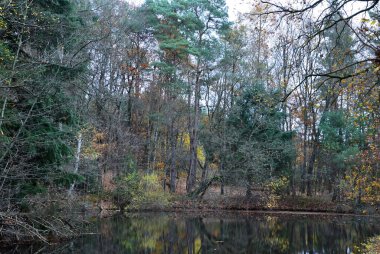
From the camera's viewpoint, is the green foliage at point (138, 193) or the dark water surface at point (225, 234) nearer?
the dark water surface at point (225, 234)

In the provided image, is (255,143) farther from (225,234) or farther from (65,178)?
(65,178)

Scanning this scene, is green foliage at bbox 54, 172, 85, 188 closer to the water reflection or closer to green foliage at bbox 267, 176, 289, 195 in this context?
the water reflection

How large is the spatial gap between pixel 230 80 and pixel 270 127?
225 inches

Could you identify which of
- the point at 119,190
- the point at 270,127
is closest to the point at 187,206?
the point at 119,190

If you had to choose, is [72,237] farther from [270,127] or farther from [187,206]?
[270,127]

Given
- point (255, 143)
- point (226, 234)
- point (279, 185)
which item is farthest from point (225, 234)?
point (255, 143)

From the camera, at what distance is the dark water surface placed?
13.9 metres

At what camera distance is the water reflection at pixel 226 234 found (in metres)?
14.0

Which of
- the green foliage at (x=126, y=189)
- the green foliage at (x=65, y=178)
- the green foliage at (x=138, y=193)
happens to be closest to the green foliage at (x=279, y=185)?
the green foliage at (x=138, y=193)

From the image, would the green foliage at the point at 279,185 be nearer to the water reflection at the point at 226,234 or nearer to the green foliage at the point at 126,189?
the water reflection at the point at 226,234

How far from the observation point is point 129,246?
46.7ft

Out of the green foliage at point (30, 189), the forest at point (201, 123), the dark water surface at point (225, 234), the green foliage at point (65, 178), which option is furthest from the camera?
the forest at point (201, 123)

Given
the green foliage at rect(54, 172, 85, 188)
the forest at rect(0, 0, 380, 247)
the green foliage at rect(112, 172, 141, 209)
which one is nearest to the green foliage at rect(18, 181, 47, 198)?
the green foliage at rect(54, 172, 85, 188)

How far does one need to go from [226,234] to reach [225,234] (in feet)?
0.15
